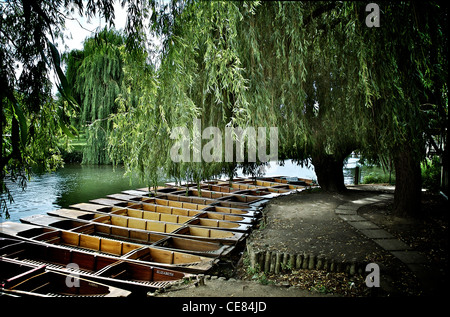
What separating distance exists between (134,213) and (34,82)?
5.43m

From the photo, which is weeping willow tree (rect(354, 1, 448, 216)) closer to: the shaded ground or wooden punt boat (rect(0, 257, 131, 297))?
the shaded ground

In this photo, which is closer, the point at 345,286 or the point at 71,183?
the point at 345,286

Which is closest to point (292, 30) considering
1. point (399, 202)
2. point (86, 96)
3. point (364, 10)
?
point (364, 10)

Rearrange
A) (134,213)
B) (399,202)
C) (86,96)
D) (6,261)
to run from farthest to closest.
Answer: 1. (86,96)
2. (134,213)
3. (399,202)
4. (6,261)

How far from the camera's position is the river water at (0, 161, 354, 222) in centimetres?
902

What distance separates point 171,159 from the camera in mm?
2758

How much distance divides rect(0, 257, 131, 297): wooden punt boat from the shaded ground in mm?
978

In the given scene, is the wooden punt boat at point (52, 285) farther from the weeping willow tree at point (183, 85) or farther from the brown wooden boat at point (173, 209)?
the brown wooden boat at point (173, 209)

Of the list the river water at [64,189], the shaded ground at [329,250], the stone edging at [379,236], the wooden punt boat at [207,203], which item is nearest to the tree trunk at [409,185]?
the shaded ground at [329,250]

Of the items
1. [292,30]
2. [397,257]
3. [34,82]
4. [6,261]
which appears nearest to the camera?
[34,82]

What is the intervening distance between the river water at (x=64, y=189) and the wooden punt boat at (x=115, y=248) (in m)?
3.20

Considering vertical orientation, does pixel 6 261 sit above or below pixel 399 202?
below

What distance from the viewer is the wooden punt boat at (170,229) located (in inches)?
189

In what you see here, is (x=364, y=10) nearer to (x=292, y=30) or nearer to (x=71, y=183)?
(x=292, y=30)
